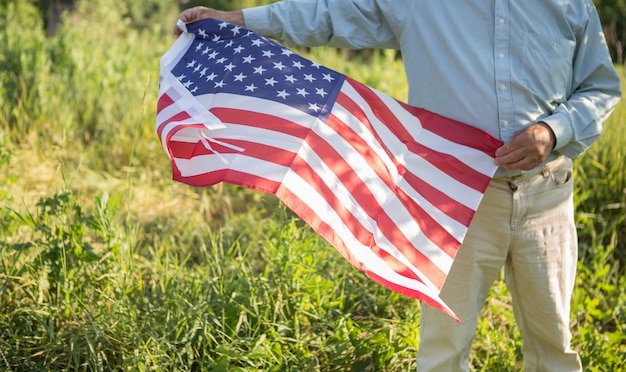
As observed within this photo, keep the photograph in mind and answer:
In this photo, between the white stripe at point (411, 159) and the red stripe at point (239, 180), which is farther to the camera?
the white stripe at point (411, 159)

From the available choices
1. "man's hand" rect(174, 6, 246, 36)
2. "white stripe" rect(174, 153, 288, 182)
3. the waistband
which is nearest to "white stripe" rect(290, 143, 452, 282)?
"white stripe" rect(174, 153, 288, 182)

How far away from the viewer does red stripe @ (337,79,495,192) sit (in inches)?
93.7

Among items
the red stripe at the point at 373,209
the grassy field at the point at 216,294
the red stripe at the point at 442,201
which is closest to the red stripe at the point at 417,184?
the red stripe at the point at 442,201

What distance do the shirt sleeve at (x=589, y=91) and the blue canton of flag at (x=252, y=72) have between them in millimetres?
838

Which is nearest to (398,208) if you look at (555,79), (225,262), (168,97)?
(555,79)

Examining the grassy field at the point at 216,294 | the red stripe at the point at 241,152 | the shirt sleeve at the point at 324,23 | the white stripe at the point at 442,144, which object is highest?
the shirt sleeve at the point at 324,23

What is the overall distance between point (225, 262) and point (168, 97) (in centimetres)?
105

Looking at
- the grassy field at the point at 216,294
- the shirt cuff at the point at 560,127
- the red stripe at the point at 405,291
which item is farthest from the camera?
the grassy field at the point at 216,294

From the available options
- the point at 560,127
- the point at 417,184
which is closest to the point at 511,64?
the point at 560,127

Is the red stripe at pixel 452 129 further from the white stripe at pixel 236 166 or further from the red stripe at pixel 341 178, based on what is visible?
the white stripe at pixel 236 166

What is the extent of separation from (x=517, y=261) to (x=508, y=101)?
61 centimetres

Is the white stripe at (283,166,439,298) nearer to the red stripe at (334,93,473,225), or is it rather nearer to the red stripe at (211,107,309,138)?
the red stripe at (211,107,309,138)

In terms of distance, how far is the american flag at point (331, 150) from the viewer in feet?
6.97

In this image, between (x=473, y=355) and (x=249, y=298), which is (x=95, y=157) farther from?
(x=473, y=355)
